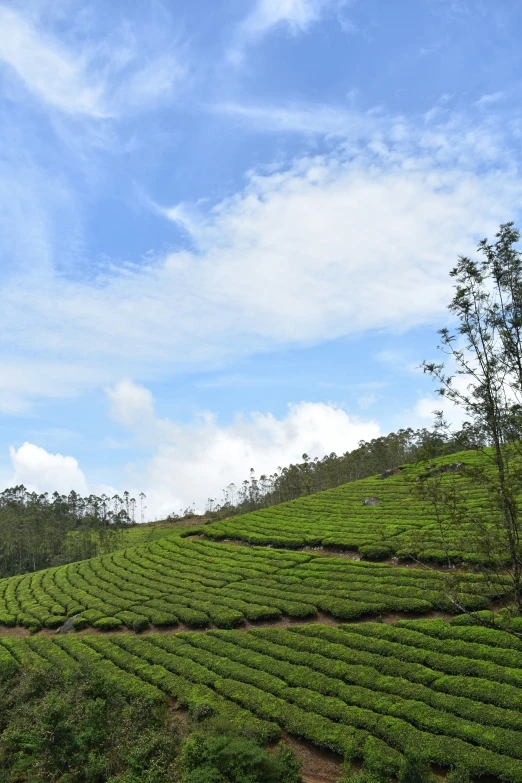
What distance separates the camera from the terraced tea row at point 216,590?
26719 millimetres

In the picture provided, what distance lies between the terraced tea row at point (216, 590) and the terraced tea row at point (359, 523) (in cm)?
217

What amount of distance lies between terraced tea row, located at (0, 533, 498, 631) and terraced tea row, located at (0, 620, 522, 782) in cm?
210

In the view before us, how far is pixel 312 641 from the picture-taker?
23.9 metres

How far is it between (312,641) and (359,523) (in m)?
20.4

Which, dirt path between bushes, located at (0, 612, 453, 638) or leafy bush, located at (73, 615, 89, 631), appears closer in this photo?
dirt path between bushes, located at (0, 612, 453, 638)

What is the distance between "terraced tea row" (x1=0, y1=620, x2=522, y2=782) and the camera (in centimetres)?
1579

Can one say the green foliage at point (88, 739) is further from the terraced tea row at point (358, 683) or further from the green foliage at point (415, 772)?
the green foliage at point (415, 772)

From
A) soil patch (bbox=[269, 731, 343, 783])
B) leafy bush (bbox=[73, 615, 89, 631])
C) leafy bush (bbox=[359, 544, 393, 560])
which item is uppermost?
leafy bush (bbox=[359, 544, 393, 560])

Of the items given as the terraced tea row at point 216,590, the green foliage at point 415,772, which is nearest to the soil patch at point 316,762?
the green foliage at point 415,772

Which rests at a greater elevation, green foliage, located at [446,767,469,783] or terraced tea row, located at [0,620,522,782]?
terraced tea row, located at [0,620,522,782]

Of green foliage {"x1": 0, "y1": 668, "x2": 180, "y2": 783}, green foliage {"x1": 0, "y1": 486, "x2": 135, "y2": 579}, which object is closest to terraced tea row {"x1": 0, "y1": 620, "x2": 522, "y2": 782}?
green foliage {"x1": 0, "y1": 668, "x2": 180, "y2": 783}

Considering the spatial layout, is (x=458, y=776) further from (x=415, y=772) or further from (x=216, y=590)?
(x=216, y=590)

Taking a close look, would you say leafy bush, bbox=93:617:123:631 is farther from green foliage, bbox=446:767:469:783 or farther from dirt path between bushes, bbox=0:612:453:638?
green foliage, bbox=446:767:469:783

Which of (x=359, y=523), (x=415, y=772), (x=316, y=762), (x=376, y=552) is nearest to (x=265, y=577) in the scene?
(x=376, y=552)
